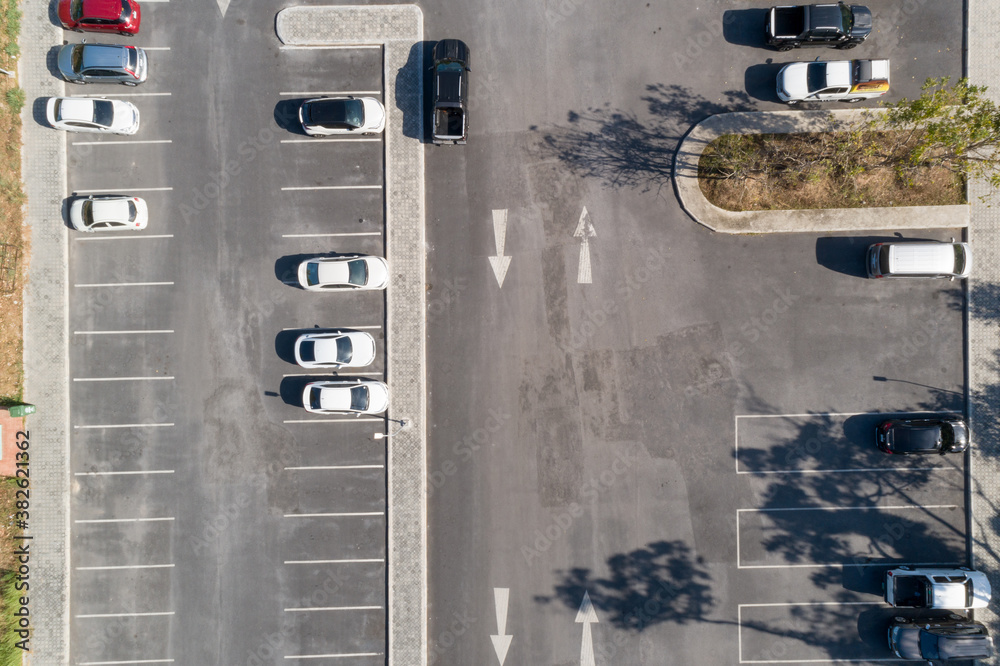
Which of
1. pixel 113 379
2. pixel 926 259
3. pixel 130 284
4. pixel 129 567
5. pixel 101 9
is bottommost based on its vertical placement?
pixel 129 567

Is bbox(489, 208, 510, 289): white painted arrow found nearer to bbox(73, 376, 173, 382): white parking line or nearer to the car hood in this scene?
bbox(73, 376, 173, 382): white parking line

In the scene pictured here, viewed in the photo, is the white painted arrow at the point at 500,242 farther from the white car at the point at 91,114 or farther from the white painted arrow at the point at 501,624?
the white car at the point at 91,114

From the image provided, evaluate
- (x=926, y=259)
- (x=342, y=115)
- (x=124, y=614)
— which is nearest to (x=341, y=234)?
(x=342, y=115)

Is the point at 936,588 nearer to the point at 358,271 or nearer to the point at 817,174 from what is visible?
the point at 817,174

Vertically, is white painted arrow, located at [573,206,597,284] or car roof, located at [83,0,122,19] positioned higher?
car roof, located at [83,0,122,19]

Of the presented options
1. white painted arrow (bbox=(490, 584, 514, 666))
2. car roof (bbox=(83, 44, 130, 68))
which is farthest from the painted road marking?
car roof (bbox=(83, 44, 130, 68))
